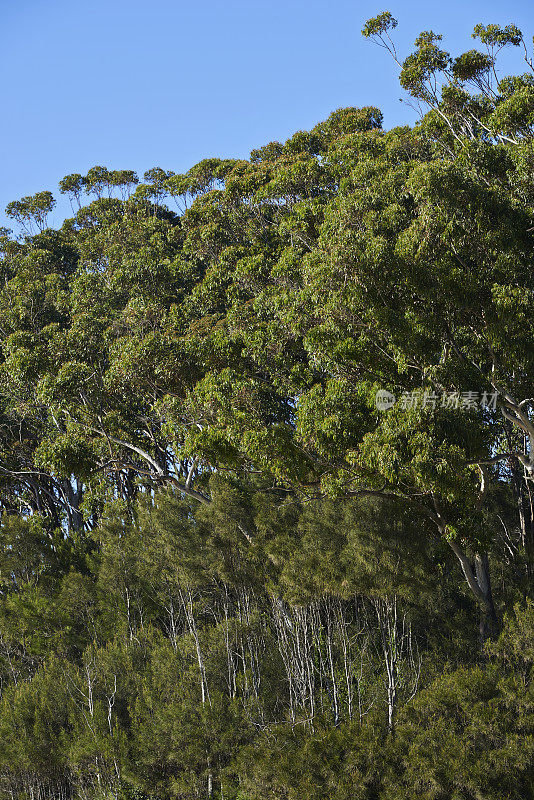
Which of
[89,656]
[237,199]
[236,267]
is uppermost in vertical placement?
[237,199]

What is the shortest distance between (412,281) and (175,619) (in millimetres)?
8694

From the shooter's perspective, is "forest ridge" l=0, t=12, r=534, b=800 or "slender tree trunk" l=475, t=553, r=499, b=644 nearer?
"forest ridge" l=0, t=12, r=534, b=800

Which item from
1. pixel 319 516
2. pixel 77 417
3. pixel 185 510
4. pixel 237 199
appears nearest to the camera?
pixel 319 516

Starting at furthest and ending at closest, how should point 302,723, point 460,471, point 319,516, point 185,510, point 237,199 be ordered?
point 237,199 → point 185,510 → point 319,516 → point 302,723 → point 460,471

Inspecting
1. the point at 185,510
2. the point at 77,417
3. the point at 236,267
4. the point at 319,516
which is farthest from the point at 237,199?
the point at 319,516

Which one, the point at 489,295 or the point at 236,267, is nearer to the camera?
the point at 489,295

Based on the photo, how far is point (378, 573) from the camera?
11828 millimetres

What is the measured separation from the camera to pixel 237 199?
→ 64.7 ft

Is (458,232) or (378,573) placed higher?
(458,232)

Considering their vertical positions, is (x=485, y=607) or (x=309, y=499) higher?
(x=309, y=499)

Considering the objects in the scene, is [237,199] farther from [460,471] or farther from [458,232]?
[460,471]

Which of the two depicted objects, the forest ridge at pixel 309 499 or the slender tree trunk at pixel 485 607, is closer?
the forest ridge at pixel 309 499

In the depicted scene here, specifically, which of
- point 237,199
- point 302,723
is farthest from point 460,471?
point 237,199

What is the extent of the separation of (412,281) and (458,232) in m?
0.91
